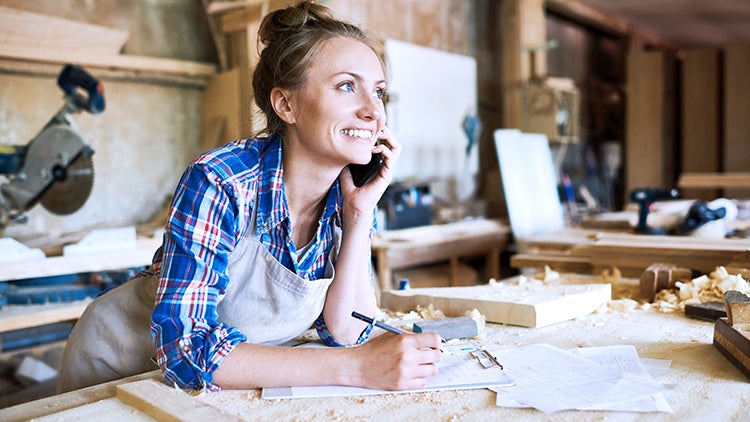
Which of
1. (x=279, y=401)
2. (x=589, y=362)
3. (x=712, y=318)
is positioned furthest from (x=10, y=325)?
(x=712, y=318)

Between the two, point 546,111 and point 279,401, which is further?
point 546,111

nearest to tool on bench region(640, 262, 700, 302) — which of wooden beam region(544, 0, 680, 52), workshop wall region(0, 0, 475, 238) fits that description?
workshop wall region(0, 0, 475, 238)

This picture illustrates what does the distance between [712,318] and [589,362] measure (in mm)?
560

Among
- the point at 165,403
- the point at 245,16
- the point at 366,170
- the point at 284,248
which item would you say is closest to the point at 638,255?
the point at 366,170

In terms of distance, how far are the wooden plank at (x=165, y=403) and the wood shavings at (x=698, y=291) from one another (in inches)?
52.3

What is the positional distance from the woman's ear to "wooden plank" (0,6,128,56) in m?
2.26

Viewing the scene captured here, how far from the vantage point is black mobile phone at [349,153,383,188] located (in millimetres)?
1679

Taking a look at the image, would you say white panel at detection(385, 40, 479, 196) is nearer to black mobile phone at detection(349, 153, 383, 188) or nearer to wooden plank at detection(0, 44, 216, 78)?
wooden plank at detection(0, 44, 216, 78)

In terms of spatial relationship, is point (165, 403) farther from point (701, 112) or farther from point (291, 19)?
point (701, 112)

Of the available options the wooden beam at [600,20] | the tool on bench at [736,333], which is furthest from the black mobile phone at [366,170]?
the wooden beam at [600,20]

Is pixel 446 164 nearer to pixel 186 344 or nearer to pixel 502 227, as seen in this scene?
pixel 502 227

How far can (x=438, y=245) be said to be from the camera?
4012mm

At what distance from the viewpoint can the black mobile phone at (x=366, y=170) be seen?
5.51 ft

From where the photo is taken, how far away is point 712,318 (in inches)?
66.1
